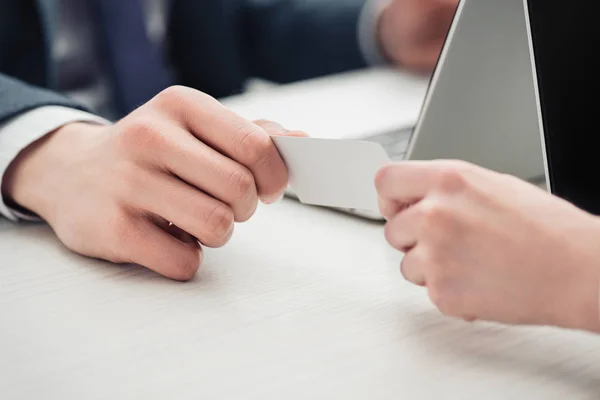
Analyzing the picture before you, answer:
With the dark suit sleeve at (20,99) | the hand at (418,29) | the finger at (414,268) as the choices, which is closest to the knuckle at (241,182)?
the finger at (414,268)

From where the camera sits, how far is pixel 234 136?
1.55 ft

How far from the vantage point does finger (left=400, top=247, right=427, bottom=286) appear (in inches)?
16.3

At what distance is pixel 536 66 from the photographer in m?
0.47

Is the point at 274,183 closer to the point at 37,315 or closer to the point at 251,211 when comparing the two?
the point at 251,211

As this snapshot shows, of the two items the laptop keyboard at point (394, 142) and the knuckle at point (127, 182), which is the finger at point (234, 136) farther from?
the laptop keyboard at point (394, 142)

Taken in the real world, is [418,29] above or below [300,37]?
above

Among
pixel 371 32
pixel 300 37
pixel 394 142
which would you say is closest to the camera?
pixel 394 142

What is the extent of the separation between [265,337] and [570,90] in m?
0.25

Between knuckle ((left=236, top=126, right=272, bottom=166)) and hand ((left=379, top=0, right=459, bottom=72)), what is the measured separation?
0.58 m

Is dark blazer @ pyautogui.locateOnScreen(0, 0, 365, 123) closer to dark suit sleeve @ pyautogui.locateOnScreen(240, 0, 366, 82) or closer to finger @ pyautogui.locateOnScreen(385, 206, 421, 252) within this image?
dark suit sleeve @ pyautogui.locateOnScreen(240, 0, 366, 82)

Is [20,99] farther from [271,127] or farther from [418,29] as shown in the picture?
[418,29]

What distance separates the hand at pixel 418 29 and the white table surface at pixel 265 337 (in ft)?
1.85

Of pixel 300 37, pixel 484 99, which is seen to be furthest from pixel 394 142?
pixel 300 37

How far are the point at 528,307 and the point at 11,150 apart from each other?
1.42 ft
